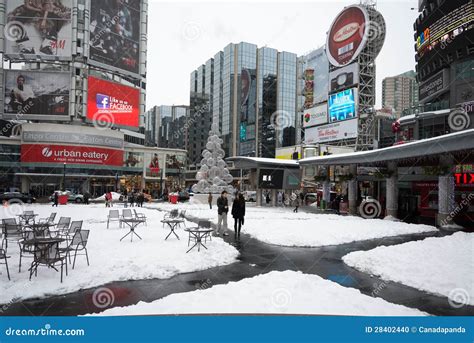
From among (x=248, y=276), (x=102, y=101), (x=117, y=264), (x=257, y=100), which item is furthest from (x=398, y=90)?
(x=117, y=264)

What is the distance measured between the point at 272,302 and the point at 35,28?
5937 centimetres

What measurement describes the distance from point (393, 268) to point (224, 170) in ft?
87.5

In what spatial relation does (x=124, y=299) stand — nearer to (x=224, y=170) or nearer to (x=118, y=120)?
(x=224, y=170)

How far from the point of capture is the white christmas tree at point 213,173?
110 ft

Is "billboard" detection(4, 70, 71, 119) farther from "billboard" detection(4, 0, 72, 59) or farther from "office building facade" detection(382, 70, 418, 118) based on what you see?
"office building facade" detection(382, 70, 418, 118)

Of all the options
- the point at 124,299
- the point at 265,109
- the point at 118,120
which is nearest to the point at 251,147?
the point at 265,109

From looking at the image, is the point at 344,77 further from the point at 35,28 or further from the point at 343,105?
the point at 35,28

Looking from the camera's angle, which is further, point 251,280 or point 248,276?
point 248,276

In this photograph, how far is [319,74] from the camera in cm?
5547

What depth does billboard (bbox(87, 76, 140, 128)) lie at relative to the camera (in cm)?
5084

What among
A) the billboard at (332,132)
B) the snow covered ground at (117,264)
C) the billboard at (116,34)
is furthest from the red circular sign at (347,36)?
the snow covered ground at (117,264)

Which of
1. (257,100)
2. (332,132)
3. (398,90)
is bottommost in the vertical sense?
(332,132)

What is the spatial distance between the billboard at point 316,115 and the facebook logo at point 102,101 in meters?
34.2

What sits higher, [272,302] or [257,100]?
[257,100]
